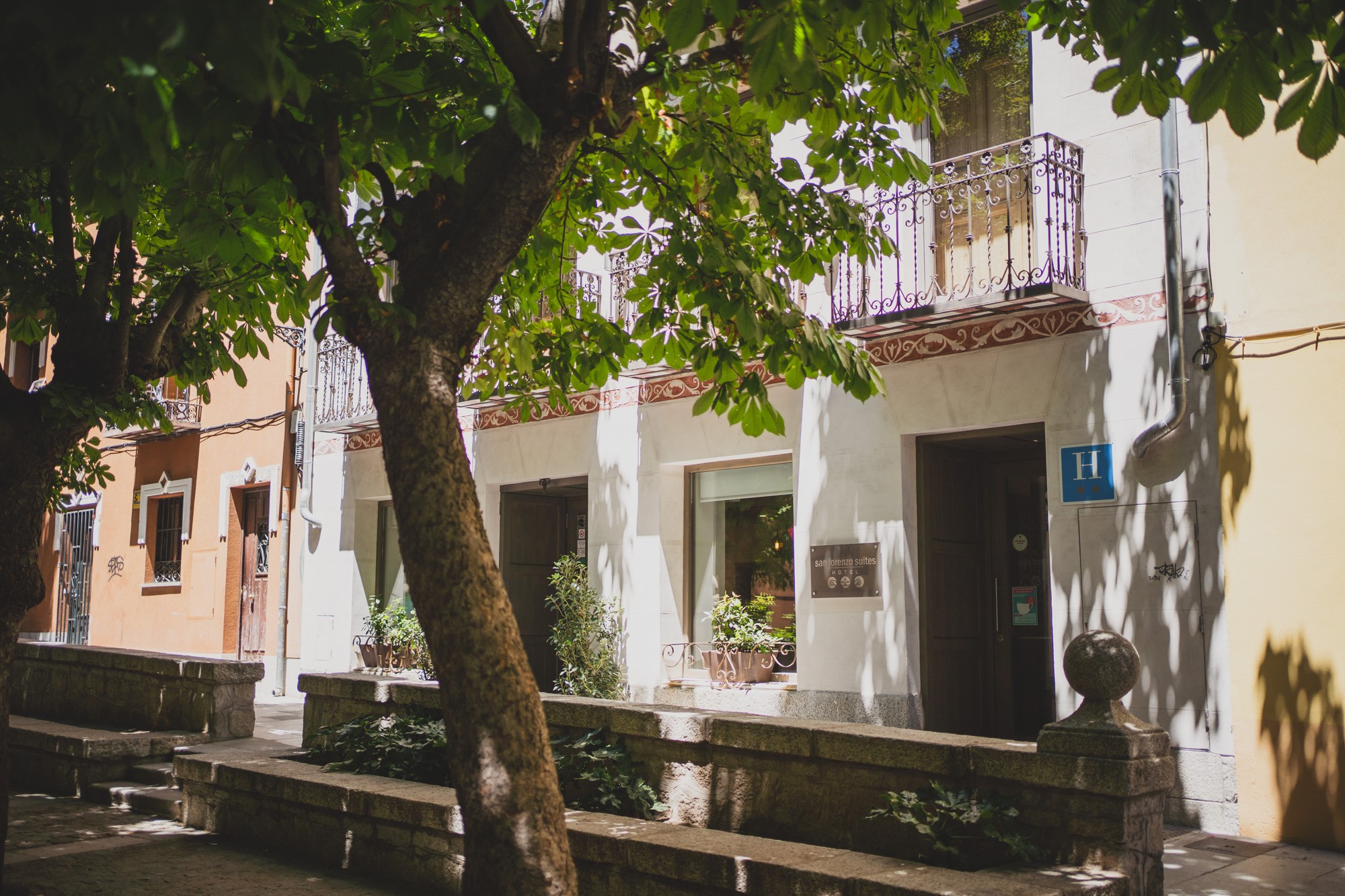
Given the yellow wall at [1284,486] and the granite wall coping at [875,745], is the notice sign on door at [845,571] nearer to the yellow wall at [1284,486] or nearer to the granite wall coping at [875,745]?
the yellow wall at [1284,486]

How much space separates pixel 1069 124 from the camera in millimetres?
10016

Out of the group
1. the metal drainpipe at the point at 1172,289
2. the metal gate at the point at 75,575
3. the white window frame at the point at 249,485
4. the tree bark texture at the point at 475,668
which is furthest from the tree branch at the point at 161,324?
the metal gate at the point at 75,575

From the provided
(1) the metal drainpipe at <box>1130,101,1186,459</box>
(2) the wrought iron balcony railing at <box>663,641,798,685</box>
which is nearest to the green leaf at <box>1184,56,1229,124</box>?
(1) the metal drainpipe at <box>1130,101,1186,459</box>

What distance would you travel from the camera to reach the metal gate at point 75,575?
21.8 m

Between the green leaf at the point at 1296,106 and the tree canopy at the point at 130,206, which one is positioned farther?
the green leaf at the point at 1296,106

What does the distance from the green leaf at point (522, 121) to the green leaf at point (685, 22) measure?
0.96 metres

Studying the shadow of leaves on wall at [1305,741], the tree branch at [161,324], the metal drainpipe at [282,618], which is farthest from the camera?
the metal drainpipe at [282,618]

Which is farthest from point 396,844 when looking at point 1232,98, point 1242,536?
point 1242,536

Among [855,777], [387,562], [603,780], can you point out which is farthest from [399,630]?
[855,777]

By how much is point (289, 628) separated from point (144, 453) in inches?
219

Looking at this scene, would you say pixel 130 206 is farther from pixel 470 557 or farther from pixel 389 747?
pixel 389 747

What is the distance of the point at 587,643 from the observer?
Result: 1295 centimetres

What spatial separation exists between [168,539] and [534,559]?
26.4 feet

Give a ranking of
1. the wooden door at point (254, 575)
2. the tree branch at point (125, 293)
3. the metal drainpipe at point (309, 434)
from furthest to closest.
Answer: the wooden door at point (254, 575) < the metal drainpipe at point (309, 434) < the tree branch at point (125, 293)
